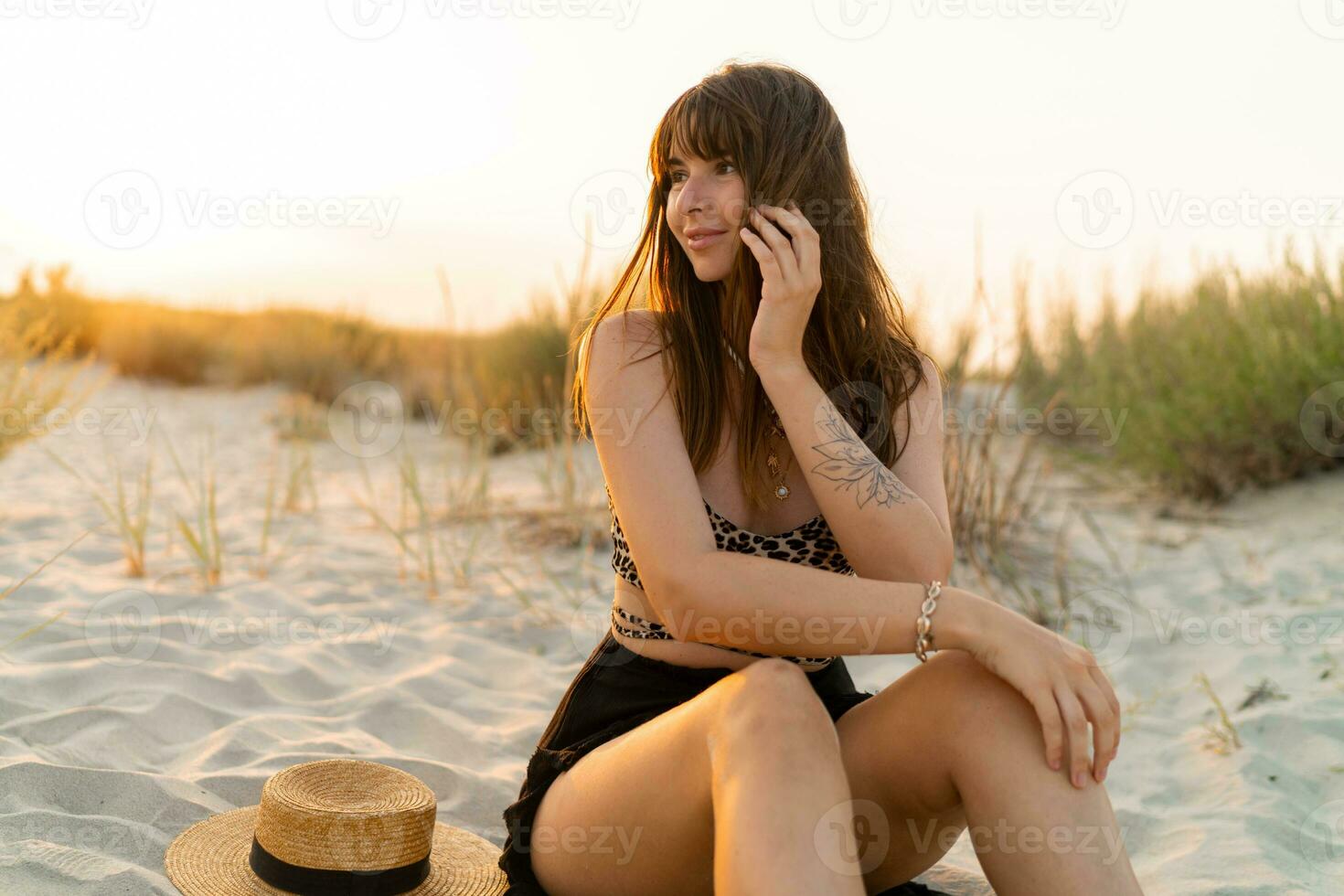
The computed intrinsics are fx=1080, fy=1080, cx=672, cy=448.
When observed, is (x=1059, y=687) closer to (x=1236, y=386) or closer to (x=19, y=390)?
(x=1236, y=386)

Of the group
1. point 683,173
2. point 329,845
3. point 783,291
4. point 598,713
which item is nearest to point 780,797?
point 598,713

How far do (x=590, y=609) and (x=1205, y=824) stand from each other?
231 centimetres

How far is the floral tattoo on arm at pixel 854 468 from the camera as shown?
1.92 meters

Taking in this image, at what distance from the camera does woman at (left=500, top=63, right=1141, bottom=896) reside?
5.36 feet

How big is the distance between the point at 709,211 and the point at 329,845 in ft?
4.23

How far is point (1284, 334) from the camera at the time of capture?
527cm

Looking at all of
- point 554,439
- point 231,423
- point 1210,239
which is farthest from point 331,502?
point 1210,239

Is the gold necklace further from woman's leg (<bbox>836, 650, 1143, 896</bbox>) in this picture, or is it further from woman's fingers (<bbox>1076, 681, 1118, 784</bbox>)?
woman's fingers (<bbox>1076, 681, 1118, 784</bbox>)

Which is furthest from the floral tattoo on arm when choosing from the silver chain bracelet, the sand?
the sand

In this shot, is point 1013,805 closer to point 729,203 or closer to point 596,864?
point 596,864

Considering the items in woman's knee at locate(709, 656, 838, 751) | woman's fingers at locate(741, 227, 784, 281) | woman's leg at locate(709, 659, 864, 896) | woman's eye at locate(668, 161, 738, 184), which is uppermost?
woman's eye at locate(668, 161, 738, 184)

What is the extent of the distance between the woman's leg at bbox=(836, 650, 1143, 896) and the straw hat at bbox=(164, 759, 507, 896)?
722mm

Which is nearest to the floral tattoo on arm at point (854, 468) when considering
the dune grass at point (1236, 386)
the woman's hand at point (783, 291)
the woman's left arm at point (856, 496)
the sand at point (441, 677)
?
the woman's left arm at point (856, 496)

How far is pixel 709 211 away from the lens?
2039 millimetres
